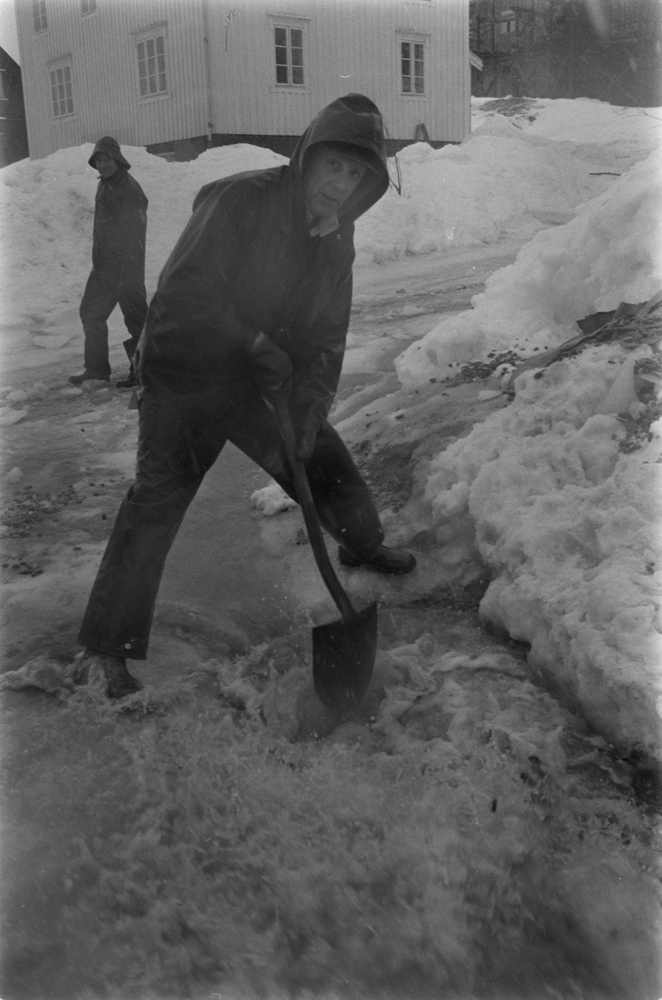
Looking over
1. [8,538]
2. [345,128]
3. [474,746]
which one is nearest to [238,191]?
[345,128]

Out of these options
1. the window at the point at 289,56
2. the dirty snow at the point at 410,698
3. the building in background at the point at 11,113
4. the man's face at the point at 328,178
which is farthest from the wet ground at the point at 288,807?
the window at the point at 289,56

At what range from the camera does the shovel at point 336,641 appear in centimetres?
206

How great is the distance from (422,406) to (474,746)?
1.50 m

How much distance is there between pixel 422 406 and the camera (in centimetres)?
316

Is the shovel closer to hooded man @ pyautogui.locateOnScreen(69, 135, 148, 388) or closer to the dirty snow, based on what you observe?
the dirty snow

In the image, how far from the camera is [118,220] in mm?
2879

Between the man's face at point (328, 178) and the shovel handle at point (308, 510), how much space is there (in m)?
0.47

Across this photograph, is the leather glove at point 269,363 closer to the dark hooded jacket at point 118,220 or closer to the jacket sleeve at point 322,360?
the jacket sleeve at point 322,360

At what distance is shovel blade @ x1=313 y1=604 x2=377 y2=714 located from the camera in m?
2.06

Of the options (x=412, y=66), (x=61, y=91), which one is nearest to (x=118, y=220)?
(x=61, y=91)

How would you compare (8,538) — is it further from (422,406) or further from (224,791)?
(422,406)

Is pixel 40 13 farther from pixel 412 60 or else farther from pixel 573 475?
pixel 573 475

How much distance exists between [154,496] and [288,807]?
80 centimetres

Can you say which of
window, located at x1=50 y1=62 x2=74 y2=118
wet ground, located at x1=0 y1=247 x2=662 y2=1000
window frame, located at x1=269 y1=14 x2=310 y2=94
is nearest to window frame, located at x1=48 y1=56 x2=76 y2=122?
window, located at x1=50 y1=62 x2=74 y2=118
